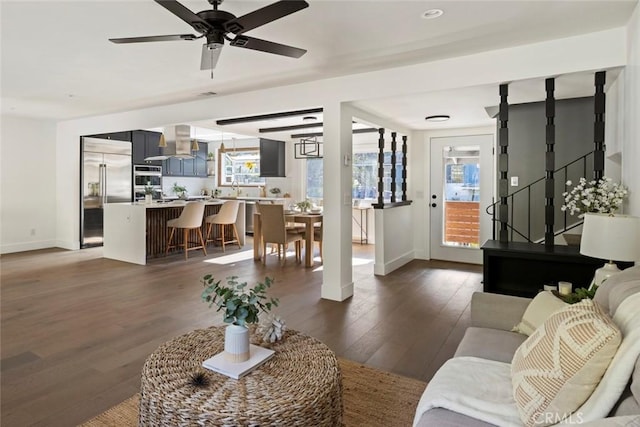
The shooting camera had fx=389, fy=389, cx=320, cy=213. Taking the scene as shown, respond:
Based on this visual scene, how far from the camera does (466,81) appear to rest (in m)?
3.46

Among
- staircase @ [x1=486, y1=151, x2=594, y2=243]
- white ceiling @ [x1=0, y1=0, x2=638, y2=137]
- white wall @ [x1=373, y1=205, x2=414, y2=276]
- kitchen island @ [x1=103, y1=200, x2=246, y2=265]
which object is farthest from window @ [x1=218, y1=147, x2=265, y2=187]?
staircase @ [x1=486, y1=151, x2=594, y2=243]

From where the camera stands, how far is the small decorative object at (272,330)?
1.93 m

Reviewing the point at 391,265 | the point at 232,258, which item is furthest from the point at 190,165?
the point at 391,265

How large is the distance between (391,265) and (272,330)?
3.91 meters

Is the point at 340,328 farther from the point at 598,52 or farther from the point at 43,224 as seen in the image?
the point at 43,224

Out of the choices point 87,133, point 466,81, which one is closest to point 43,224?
point 87,133

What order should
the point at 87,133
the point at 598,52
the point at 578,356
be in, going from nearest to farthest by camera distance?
1. the point at 578,356
2. the point at 598,52
3. the point at 87,133

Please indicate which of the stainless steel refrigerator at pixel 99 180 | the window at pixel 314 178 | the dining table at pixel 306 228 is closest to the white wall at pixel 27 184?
the stainless steel refrigerator at pixel 99 180

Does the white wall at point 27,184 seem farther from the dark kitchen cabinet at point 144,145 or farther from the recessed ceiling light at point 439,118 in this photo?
the recessed ceiling light at point 439,118

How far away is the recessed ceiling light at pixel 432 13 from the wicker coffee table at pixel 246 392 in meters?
2.29

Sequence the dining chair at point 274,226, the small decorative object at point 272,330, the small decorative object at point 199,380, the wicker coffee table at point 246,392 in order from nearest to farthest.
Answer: the wicker coffee table at point 246,392 → the small decorative object at point 199,380 → the small decorative object at point 272,330 → the dining chair at point 274,226

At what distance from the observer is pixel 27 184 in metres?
6.99

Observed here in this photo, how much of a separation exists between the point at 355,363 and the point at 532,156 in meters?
3.81

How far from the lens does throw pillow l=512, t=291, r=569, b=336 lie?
1935mm
